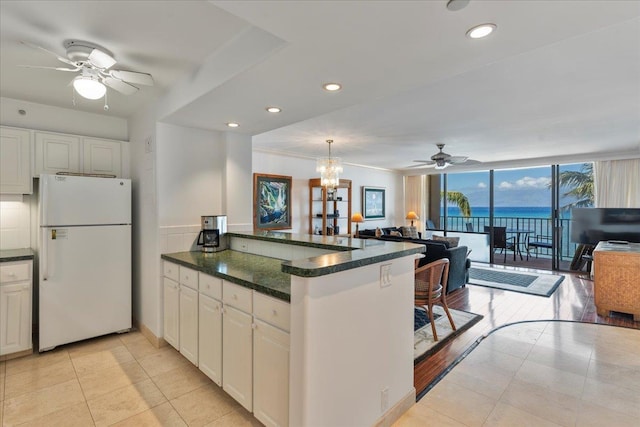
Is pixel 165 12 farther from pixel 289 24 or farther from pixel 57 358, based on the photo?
pixel 57 358

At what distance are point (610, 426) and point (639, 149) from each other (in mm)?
5986

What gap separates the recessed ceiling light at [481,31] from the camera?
1452mm

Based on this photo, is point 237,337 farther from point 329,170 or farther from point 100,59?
point 329,170

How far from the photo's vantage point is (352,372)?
173cm

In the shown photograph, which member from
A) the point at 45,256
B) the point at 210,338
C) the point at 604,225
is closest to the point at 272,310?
the point at 210,338

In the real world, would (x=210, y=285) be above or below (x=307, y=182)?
below

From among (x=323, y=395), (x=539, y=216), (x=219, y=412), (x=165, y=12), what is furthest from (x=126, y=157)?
(x=539, y=216)

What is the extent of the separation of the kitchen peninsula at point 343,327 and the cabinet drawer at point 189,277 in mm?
234

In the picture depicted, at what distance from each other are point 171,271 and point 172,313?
0.38 meters

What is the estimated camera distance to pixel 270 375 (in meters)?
1.81

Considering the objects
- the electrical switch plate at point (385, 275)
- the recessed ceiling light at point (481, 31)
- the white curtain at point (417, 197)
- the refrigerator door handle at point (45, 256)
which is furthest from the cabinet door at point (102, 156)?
the white curtain at point (417, 197)

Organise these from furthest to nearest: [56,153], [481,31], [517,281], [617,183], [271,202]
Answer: [617,183] < [271,202] < [517,281] < [56,153] < [481,31]

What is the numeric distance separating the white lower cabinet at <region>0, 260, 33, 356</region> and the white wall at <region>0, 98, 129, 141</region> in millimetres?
1398

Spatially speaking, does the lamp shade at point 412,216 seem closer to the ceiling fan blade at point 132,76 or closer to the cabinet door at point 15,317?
the ceiling fan blade at point 132,76
